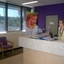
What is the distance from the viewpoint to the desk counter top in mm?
2037

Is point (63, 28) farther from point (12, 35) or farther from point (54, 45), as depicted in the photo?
point (12, 35)

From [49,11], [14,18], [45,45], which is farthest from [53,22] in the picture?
[45,45]

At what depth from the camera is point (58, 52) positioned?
6.77 ft

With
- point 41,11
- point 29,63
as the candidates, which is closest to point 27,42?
point 29,63

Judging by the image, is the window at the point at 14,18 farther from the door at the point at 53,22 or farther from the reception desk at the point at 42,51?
the reception desk at the point at 42,51

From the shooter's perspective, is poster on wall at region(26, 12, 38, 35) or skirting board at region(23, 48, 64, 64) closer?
skirting board at region(23, 48, 64, 64)

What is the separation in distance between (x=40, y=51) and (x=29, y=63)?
0.51m

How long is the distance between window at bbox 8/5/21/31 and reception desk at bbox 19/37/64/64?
11.7ft

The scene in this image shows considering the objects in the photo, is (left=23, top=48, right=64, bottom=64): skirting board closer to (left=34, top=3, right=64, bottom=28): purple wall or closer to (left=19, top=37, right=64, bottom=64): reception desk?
(left=19, top=37, right=64, bottom=64): reception desk

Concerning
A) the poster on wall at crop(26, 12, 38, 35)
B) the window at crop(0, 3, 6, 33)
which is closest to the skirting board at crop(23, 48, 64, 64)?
the poster on wall at crop(26, 12, 38, 35)

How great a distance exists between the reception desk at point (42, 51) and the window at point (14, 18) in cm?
356

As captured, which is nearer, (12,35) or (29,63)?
(29,63)

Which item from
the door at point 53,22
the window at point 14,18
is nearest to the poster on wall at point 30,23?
the window at point 14,18

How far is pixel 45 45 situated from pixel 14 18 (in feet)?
14.5
